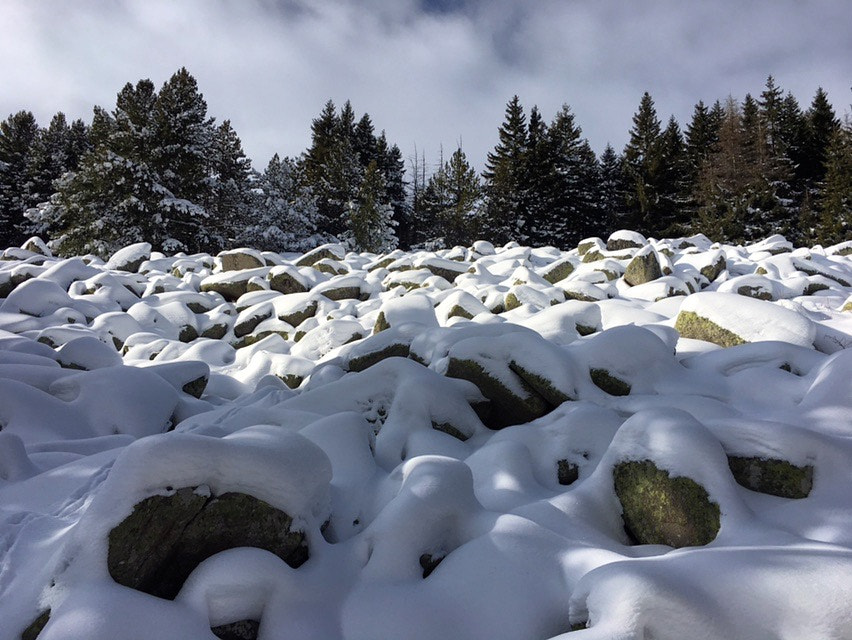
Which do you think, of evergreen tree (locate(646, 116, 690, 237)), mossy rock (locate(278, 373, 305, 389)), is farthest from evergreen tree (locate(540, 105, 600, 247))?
mossy rock (locate(278, 373, 305, 389))

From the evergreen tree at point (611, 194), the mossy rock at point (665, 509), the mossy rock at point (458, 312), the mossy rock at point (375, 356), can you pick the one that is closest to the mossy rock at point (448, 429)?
the mossy rock at point (665, 509)

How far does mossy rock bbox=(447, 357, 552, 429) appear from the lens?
12.3ft

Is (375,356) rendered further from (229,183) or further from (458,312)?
(229,183)

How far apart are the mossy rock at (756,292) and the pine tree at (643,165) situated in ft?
78.5

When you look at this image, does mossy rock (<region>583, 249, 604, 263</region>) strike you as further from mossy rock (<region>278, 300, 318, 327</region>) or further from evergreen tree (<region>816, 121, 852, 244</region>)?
evergreen tree (<region>816, 121, 852, 244</region>)

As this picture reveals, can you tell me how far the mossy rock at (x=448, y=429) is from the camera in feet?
11.4

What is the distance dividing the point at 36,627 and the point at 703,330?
5539mm

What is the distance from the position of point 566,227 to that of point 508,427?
26401 mm

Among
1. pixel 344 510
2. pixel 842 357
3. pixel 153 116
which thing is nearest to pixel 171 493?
pixel 344 510

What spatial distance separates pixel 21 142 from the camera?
3228 centimetres

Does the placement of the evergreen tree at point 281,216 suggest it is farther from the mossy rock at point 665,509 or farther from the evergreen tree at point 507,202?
the mossy rock at point 665,509

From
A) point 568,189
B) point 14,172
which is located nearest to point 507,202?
point 568,189

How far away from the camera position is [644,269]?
27.6 feet

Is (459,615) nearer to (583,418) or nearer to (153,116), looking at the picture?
(583,418)
